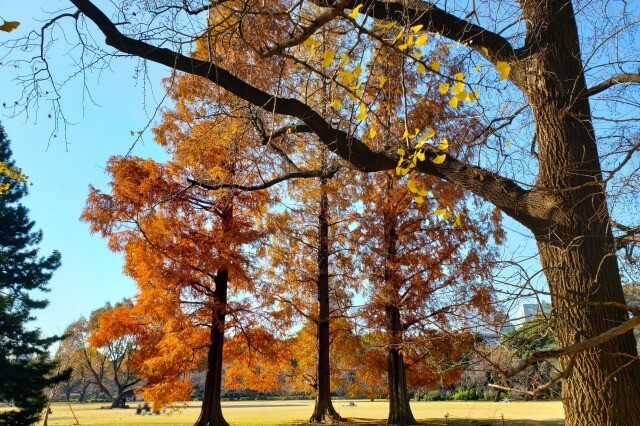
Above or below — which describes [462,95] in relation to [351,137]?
below

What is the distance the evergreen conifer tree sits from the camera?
13.0m

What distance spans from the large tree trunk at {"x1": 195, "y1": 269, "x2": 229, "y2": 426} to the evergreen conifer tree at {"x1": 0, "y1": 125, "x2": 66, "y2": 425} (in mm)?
4154

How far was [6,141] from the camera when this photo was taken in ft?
56.8

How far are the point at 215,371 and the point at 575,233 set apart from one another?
12.0 meters

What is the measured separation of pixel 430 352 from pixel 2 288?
45.2 ft

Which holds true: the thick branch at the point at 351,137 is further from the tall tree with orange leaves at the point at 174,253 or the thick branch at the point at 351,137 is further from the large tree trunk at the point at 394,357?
the large tree trunk at the point at 394,357

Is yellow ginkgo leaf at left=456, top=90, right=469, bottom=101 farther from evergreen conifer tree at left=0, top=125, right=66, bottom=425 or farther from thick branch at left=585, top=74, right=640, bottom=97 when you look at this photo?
evergreen conifer tree at left=0, top=125, right=66, bottom=425

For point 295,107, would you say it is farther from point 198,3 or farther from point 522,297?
point 522,297

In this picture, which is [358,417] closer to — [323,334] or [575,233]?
[323,334]

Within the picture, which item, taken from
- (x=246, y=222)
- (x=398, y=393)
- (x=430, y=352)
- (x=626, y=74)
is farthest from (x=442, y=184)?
(x=626, y=74)

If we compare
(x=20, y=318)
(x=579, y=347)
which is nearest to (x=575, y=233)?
(x=579, y=347)

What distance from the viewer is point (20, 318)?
14.0 metres

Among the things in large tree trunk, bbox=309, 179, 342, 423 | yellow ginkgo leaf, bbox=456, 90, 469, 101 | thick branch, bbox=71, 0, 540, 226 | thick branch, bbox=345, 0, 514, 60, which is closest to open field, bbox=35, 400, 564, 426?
large tree trunk, bbox=309, 179, 342, 423

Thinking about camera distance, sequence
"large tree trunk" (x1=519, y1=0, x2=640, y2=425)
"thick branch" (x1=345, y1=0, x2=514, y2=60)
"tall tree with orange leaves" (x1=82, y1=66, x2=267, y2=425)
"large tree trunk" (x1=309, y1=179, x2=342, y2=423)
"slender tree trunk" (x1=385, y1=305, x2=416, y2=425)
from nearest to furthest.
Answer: "large tree trunk" (x1=519, y1=0, x2=640, y2=425), "thick branch" (x1=345, y1=0, x2=514, y2=60), "tall tree with orange leaves" (x1=82, y1=66, x2=267, y2=425), "slender tree trunk" (x1=385, y1=305, x2=416, y2=425), "large tree trunk" (x1=309, y1=179, x2=342, y2=423)
